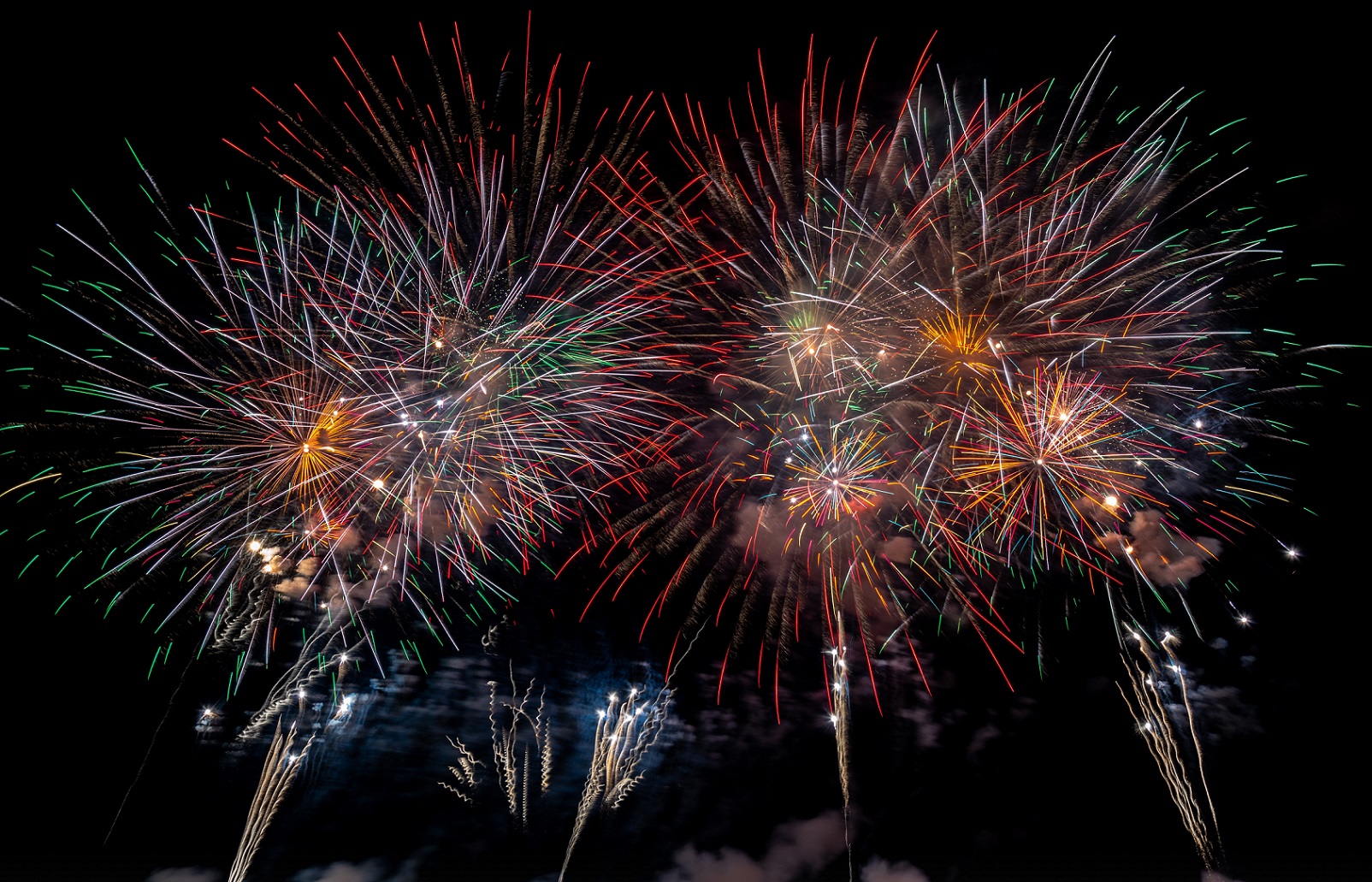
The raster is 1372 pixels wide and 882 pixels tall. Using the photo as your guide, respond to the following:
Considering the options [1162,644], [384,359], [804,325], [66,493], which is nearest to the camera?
[66,493]

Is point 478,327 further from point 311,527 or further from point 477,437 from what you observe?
point 311,527

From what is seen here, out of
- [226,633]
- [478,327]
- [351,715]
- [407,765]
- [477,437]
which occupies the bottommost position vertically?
[407,765]

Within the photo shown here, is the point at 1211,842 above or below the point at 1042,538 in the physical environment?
below

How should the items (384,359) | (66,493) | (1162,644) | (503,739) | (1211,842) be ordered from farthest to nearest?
(1211,842)
(503,739)
(1162,644)
(384,359)
(66,493)

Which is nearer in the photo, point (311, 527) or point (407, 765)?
point (311, 527)

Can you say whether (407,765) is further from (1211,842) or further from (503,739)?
(1211,842)

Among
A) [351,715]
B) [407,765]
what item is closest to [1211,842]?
[407,765]
